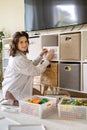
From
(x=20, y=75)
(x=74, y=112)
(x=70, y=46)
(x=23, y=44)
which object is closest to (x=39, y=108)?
(x=74, y=112)

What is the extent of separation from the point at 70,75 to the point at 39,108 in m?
1.00

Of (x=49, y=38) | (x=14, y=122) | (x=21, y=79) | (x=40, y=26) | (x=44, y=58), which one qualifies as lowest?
(x=14, y=122)

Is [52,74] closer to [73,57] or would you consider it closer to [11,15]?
[73,57]

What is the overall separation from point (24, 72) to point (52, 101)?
523 mm

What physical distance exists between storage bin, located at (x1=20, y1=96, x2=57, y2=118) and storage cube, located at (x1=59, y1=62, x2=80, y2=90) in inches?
31.9

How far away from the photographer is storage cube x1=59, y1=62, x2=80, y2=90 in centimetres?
221

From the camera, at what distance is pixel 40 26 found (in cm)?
306

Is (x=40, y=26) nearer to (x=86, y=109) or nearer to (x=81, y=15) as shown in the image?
(x=81, y=15)

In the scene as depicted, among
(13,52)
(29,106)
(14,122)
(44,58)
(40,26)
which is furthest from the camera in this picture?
(40,26)

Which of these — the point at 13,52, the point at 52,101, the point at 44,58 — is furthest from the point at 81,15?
the point at 52,101

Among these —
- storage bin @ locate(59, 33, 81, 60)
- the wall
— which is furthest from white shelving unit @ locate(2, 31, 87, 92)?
the wall

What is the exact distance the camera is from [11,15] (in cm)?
387

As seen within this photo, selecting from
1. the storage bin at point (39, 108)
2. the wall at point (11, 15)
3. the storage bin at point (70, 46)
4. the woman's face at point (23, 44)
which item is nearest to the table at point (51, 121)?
the storage bin at point (39, 108)

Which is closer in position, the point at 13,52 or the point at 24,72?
the point at 24,72
